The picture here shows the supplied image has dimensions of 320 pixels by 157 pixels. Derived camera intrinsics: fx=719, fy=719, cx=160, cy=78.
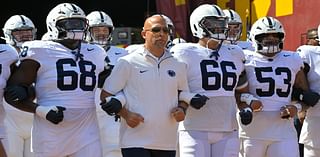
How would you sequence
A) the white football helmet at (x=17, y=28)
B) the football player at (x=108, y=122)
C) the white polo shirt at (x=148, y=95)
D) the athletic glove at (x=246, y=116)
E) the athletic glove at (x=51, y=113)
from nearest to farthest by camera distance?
the athletic glove at (x=51, y=113)
the white polo shirt at (x=148, y=95)
the athletic glove at (x=246, y=116)
the football player at (x=108, y=122)
the white football helmet at (x=17, y=28)

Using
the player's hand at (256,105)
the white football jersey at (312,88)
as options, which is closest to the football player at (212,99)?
the player's hand at (256,105)

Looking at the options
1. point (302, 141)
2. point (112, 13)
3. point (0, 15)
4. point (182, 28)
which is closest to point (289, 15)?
point (182, 28)

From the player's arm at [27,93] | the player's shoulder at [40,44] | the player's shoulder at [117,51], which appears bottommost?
the player's shoulder at [117,51]

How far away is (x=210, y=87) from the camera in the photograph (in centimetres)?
552

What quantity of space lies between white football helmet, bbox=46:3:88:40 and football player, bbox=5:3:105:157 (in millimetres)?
12

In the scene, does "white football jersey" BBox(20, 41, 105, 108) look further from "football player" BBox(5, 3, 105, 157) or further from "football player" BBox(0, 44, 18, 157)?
"football player" BBox(0, 44, 18, 157)

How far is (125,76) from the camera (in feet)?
16.6

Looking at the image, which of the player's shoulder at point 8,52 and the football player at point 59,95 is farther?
the player's shoulder at point 8,52

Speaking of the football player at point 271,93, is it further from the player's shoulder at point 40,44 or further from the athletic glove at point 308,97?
the player's shoulder at point 40,44

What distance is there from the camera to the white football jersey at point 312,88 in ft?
20.6

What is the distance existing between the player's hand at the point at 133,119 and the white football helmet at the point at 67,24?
0.70m

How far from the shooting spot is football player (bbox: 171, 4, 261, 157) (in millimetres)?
5484

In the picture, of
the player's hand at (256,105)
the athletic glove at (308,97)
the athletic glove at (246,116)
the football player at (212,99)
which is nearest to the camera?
the football player at (212,99)

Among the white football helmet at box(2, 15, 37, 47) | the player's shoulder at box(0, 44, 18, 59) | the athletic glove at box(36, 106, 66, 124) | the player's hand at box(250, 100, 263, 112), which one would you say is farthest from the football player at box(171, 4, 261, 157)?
the white football helmet at box(2, 15, 37, 47)
